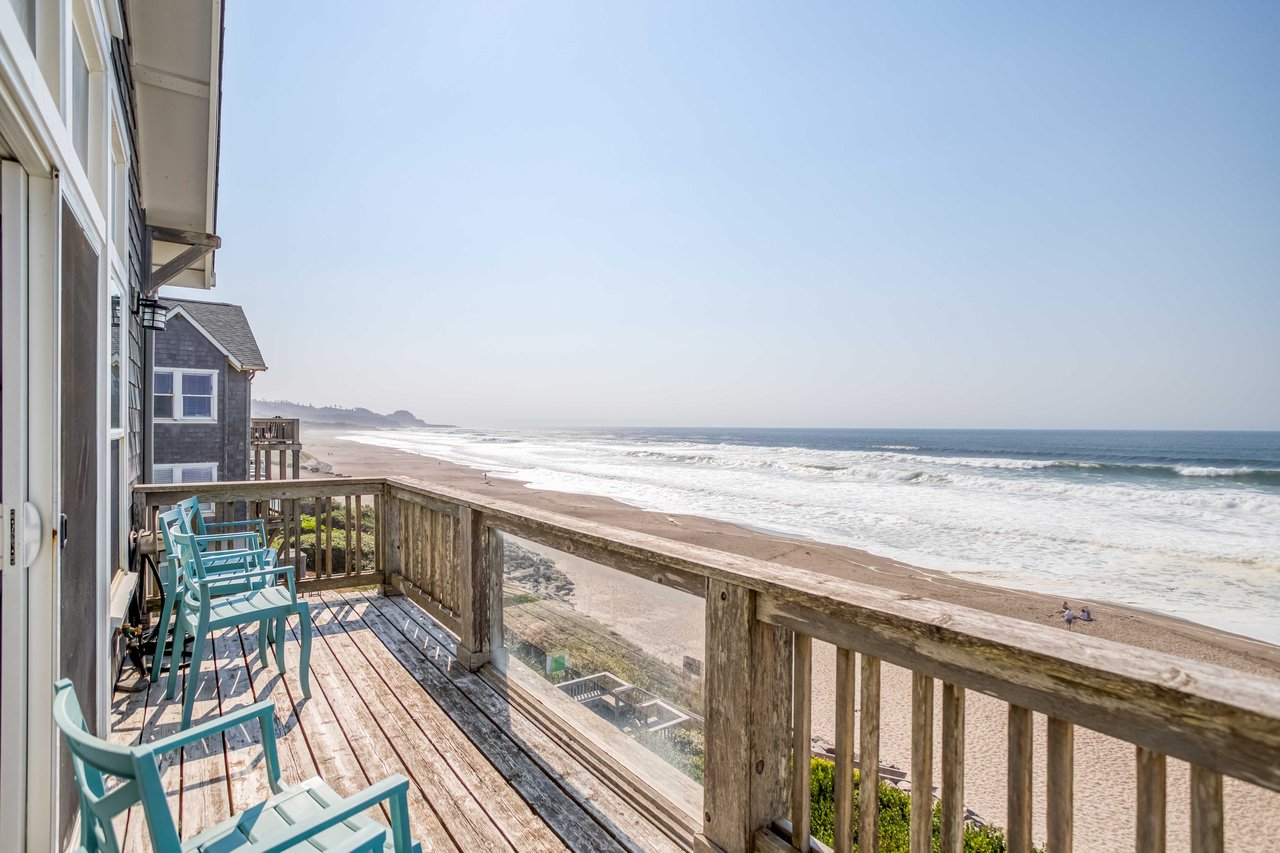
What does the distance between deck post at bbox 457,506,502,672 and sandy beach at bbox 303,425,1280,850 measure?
0.42 meters

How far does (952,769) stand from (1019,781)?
0.44 feet

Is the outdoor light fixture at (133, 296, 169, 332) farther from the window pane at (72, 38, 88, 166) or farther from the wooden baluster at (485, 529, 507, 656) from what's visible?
the wooden baluster at (485, 529, 507, 656)

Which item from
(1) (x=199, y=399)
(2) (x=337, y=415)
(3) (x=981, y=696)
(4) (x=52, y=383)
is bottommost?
(3) (x=981, y=696)

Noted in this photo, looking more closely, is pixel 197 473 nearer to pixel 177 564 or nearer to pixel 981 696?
pixel 177 564

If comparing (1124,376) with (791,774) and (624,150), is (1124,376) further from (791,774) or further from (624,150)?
(791,774)

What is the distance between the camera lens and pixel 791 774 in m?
1.68

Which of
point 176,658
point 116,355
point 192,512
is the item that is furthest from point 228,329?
point 176,658

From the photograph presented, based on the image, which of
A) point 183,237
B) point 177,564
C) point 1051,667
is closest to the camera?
point 1051,667

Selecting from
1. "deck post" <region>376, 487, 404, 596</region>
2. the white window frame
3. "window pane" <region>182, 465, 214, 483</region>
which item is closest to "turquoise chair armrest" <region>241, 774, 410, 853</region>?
"deck post" <region>376, 487, 404, 596</region>

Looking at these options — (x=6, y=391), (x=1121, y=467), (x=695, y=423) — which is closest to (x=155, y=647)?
(x=6, y=391)

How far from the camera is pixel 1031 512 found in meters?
17.0

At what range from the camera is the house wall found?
11461mm

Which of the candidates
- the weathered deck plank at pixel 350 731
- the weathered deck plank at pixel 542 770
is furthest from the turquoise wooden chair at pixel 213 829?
the weathered deck plank at pixel 542 770

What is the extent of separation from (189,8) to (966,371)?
47.1 m
